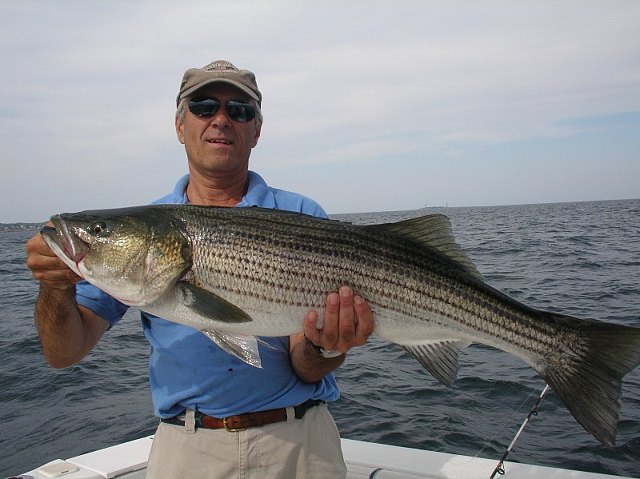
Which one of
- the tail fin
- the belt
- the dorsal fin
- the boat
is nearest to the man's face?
the dorsal fin

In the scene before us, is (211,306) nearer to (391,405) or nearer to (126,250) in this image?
(126,250)

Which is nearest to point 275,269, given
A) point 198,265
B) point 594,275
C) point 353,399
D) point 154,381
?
point 198,265

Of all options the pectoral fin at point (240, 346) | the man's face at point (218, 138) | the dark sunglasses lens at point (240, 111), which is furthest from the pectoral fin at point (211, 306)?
the dark sunglasses lens at point (240, 111)

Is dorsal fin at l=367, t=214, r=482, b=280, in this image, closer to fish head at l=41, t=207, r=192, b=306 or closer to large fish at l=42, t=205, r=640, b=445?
large fish at l=42, t=205, r=640, b=445

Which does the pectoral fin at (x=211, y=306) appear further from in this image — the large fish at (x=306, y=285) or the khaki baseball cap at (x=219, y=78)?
the khaki baseball cap at (x=219, y=78)

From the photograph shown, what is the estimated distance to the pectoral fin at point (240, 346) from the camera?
11.9 ft

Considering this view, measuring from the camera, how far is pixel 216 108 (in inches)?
177

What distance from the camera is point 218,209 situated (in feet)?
13.1

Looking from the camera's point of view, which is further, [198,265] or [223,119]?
[223,119]

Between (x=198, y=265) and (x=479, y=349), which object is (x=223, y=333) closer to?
(x=198, y=265)

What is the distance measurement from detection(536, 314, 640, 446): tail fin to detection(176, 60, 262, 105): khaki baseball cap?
3.04m

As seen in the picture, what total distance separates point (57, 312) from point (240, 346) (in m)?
1.32

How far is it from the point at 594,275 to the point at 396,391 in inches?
557

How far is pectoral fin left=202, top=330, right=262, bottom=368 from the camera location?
3617mm
